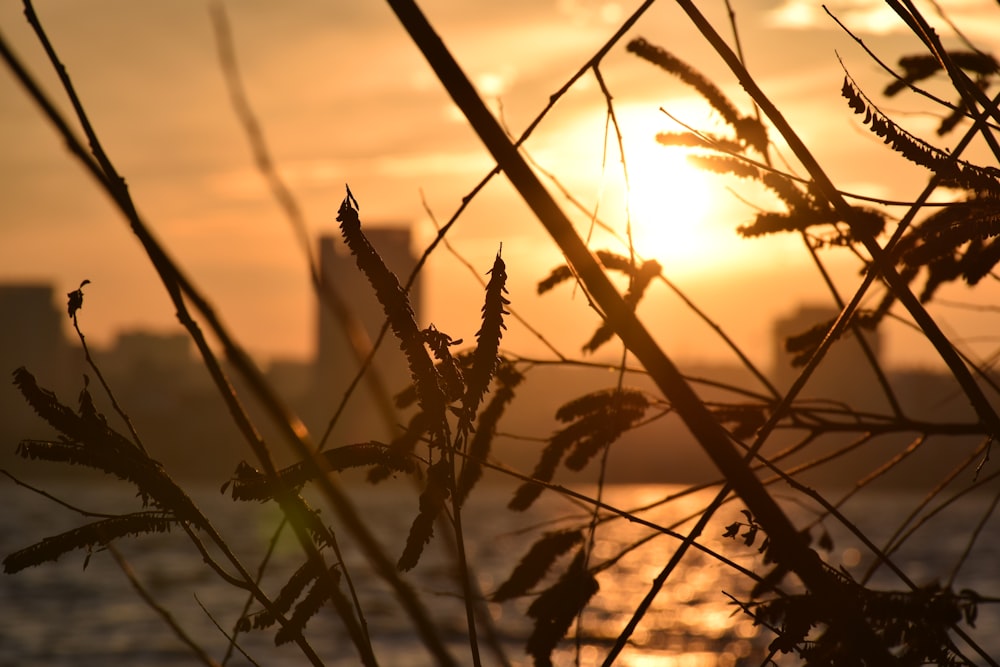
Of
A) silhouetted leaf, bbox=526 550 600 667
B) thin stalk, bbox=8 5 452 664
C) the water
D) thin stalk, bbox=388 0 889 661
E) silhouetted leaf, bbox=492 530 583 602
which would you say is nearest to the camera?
thin stalk, bbox=8 5 452 664

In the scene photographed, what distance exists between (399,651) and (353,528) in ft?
171

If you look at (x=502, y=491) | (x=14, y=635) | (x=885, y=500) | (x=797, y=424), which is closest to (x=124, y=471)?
(x=797, y=424)

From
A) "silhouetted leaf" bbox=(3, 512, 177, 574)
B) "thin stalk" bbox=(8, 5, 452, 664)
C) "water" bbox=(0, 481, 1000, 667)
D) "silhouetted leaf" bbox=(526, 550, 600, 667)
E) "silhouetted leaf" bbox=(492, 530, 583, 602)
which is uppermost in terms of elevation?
"water" bbox=(0, 481, 1000, 667)

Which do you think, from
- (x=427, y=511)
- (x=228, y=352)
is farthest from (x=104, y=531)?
(x=228, y=352)

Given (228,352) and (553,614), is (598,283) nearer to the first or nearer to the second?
(228,352)

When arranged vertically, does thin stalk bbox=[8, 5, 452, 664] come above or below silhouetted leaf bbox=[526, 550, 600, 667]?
below

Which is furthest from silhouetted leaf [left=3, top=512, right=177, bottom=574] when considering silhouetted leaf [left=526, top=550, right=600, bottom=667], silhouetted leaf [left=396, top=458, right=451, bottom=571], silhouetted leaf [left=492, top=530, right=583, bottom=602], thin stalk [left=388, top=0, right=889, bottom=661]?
silhouetted leaf [left=492, top=530, right=583, bottom=602]

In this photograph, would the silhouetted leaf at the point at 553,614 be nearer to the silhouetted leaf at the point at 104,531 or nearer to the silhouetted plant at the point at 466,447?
Answer: the silhouetted plant at the point at 466,447

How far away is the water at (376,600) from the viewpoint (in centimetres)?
4988

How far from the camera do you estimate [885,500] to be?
139 m

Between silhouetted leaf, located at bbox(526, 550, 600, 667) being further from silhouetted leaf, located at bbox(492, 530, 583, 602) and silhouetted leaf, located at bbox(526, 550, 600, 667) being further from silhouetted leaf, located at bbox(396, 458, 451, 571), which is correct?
silhouetted leaf, located at bbox(396, 458, 451, 571)

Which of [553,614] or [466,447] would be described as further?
[553,614]

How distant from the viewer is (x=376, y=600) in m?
68.0

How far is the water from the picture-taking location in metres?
Result: 49.9
